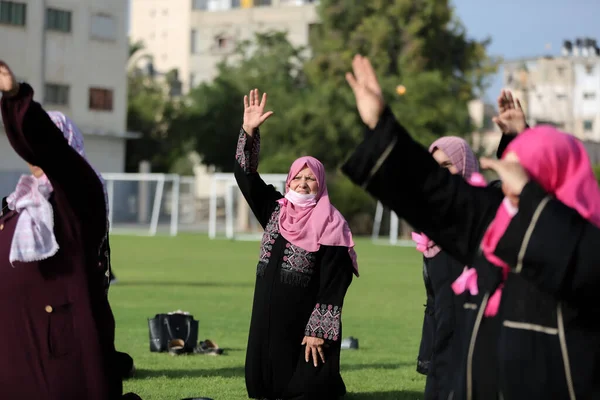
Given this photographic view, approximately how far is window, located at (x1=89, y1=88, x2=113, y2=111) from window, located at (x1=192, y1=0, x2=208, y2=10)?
108ft

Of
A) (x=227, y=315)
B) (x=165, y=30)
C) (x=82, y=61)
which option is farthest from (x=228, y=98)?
(x=227, y=315)

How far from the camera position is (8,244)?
17.2 feet

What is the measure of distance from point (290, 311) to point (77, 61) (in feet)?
143

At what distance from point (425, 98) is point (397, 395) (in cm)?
3734

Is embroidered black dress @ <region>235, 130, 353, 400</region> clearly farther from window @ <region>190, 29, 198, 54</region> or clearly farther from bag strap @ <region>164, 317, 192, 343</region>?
window @ <region>190, 29, 198, 54</region>

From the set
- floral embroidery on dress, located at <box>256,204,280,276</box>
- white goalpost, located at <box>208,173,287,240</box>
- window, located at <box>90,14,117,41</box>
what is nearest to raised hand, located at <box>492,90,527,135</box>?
floral embroidery on dress, located at <box>256,204,280,276</box>

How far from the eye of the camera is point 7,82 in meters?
4.77

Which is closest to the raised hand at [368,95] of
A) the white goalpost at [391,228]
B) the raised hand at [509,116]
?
the raised hand at [509,116]

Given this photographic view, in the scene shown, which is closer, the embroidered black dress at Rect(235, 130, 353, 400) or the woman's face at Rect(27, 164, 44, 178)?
the woman's face at Rect(27, 164, 44, 178)

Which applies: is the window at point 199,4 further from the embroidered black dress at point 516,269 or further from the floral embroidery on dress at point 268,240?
the embroidered black dress at point 516,269

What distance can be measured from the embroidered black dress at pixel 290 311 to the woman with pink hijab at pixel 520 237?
127 inches

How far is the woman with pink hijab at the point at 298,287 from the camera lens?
299 inches

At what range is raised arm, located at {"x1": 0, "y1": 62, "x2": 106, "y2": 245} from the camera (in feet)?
15.9

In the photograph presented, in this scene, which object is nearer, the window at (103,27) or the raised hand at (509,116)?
the raised hand at (509,116)
